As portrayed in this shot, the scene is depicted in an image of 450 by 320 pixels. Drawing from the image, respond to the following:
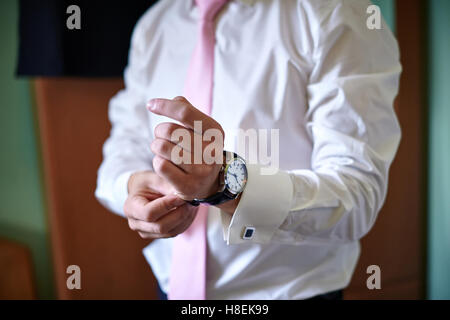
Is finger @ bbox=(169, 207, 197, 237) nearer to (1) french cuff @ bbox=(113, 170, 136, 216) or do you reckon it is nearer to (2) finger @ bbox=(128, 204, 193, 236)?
(2) finger @ bbox=(128, 204, 193, 236)

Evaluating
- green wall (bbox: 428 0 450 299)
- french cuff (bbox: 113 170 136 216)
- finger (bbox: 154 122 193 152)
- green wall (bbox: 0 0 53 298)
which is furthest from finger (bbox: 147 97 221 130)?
green wall (bbox: 0 0 53 298)

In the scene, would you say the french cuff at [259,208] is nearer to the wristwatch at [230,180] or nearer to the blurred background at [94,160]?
the wristwatch at [230,180]

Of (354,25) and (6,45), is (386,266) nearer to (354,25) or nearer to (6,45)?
(354,25)

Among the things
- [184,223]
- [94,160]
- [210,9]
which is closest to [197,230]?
[184,223]

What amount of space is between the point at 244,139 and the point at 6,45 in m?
0.88

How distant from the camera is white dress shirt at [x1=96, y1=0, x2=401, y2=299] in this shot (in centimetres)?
52

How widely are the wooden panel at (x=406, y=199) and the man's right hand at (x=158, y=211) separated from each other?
644 mm

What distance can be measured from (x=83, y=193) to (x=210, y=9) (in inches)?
26.0

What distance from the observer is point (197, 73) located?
2.07ft

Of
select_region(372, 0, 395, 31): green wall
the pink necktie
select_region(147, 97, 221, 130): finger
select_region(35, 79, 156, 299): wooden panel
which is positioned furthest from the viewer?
select_region(35, 79, 156, 299): wooden panel

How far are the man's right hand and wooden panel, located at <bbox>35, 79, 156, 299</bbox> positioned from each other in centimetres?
53
